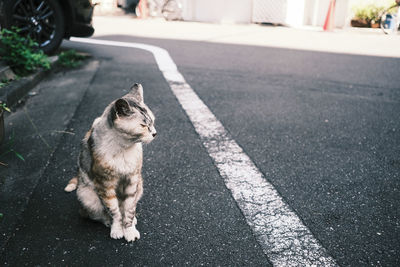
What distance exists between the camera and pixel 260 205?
2289 millimetres

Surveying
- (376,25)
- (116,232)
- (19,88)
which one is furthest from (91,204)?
(376,25)

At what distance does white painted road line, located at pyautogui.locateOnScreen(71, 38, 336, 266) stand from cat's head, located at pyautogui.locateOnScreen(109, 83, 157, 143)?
2.81 ft

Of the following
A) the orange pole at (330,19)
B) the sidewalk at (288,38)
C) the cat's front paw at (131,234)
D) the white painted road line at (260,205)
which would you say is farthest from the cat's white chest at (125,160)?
the orange pole at (330,19)

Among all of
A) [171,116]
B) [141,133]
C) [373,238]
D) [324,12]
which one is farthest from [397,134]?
[324,12]

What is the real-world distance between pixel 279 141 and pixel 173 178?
1153 mm

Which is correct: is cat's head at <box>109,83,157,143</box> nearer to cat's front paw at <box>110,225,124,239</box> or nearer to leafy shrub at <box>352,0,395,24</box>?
cat's front paw at <box>110,225,124,239</box>

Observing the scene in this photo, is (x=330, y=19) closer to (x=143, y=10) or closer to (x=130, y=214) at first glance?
(x=143, y=10)

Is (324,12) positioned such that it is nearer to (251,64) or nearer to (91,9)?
(251,64)

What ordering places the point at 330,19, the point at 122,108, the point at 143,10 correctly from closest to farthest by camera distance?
the point at 122,108
the point at 330,19
the point at 143,10

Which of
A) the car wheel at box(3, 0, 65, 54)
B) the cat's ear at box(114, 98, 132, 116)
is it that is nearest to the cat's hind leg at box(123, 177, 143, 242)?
the cat's ear at box(114, 98, 132, 116)

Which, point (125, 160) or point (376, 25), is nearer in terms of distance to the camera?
point (125, 160)

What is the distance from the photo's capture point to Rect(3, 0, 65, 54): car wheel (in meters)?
4.81

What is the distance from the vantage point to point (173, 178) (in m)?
2.57

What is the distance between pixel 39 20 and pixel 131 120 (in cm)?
420
